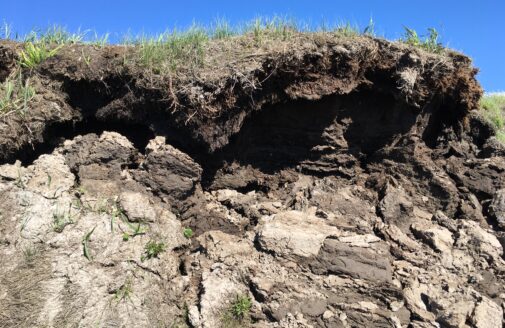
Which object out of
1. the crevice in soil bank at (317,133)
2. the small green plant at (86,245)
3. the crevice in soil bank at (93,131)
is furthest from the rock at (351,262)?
the crevice in soil bank at (93,131)

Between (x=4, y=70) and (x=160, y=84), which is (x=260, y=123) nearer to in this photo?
(x=160, y=84)

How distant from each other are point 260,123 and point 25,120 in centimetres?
230

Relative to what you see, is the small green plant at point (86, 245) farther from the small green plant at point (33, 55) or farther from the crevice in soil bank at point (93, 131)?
the small green plant at point (33, 55)

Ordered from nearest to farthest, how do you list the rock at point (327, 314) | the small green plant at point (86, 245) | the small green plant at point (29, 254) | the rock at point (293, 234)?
the small green plant at point (29, 254)
the small green plant at point (86, 245)
the rock at point (327, 314)
the rock at point (293, 234)

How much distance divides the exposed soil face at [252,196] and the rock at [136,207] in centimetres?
1

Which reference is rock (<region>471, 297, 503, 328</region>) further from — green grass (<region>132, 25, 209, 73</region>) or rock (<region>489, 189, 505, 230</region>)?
green grass (<region>132, 25, 209, 73</region>)

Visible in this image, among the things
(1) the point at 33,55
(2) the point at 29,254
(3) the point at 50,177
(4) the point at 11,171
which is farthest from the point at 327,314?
(1) the point at 33,55

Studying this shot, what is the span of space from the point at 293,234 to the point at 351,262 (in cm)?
58

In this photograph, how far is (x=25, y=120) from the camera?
183 inches

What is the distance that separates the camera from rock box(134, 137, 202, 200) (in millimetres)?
4762

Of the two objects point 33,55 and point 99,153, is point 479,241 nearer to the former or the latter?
point 99,153

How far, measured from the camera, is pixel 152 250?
4.38 metres

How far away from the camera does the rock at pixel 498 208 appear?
5.52 meters

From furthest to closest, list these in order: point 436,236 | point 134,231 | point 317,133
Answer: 1. point 317,133
2. point 436,236
3. point 134,231
